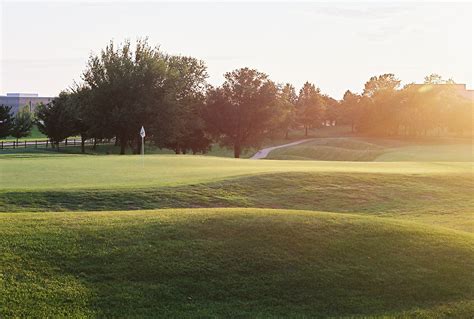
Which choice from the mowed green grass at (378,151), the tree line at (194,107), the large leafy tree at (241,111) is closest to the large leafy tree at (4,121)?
the tree line at (194,107)

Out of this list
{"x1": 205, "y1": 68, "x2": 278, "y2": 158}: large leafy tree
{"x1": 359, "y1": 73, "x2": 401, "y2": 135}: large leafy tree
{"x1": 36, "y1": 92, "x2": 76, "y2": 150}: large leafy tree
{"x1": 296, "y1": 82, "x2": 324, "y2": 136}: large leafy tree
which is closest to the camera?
{"x1": 36, "y1": 92, "x2": 76, "y2": 150}: large leafy tree

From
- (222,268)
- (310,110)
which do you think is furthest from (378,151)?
(222,268)

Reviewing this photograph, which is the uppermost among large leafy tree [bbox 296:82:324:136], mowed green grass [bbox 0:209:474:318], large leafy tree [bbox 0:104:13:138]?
large leafy tree [bbox 296:82:324:136]

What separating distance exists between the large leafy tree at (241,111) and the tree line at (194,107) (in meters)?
0.14

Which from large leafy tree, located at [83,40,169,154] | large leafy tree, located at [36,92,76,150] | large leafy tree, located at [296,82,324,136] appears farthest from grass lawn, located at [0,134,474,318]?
large leafy tree, located at [296,82,324,136]

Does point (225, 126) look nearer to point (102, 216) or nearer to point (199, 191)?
point (199, 191)

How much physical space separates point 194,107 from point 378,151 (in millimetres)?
25834

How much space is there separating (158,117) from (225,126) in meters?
18.6

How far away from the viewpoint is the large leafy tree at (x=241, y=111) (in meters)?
77.5

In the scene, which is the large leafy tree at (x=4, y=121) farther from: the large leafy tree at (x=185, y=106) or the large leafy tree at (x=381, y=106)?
the large leafy tree at (x=381, y=106)

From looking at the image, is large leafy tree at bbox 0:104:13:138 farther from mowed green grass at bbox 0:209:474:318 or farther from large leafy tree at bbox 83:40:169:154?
mowed green grass at bbox 0:209:474:318

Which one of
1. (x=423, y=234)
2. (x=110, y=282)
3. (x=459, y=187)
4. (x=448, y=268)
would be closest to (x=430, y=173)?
(x=459, y=187)

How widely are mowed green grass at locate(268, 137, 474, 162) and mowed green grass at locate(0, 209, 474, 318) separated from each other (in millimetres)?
51278

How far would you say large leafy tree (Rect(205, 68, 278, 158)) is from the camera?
77500 millimetres
